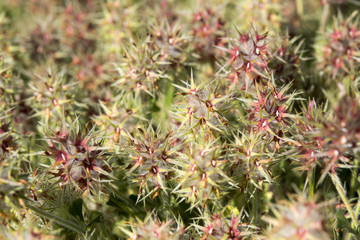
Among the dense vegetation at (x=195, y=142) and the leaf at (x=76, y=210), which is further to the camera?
the leaf at (x=76, y=210)

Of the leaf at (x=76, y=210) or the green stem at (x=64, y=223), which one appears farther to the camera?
the leaf at (x=76, y=210)

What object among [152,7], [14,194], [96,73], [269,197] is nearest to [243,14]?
[152,7]

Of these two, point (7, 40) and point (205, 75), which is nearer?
point (205, 75)

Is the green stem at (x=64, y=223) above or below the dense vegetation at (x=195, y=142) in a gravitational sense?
below

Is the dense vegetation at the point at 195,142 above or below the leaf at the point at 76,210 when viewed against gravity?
above

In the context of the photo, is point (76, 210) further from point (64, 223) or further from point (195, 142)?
point (195, 142)

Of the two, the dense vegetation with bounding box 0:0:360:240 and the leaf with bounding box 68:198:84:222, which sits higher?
the dense vegetation with bounding box 0:0:360:240

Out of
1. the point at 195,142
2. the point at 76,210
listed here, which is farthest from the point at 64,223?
the point at 195,142

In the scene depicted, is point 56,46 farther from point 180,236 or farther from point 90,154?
point 180,236
